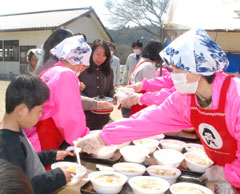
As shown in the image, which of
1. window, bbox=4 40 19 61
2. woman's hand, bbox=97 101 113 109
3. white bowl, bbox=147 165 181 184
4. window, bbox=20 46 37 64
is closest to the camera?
white bowl, bbox=147 165 181 184

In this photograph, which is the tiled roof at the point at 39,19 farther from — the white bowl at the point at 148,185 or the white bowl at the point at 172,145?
the white bowl at the point at 148,185

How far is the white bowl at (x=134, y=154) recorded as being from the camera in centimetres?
186

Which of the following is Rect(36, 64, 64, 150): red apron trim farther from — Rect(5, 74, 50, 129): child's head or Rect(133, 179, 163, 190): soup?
Rect(133, 179, 163, 190): soup

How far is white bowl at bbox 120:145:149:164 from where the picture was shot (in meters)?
1.86

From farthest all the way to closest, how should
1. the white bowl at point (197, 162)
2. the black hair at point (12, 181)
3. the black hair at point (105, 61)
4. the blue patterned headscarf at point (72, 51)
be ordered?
the black hair at point (105, 61) < the blue patterned headscarf at point (72, 51) < the white bowl at point (197, 162) < the black hair at point (12, 181)

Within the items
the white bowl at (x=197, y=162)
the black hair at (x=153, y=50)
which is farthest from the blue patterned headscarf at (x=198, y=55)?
the black hair at (x=153, y=50)

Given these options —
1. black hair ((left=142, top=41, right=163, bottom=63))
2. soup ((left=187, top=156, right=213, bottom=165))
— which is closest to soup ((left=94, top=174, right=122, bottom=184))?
soup ((left=187, top=156, right=213, bottom=165))

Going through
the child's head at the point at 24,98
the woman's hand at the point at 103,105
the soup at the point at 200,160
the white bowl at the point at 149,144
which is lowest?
the soup at the point at 200,160

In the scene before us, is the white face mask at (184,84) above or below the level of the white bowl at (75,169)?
above

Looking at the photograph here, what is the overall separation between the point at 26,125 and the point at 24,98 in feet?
0.54

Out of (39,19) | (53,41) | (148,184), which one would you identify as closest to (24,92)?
(53,41)

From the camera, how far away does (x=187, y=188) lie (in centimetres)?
153

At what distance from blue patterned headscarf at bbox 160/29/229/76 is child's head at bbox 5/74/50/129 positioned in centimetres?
83

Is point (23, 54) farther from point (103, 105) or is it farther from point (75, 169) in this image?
point (75, 169)
